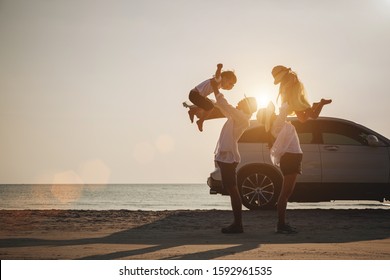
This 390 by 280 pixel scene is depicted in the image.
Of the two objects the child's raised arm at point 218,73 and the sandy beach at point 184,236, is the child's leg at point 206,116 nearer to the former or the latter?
the child's raised arm at point 218,73

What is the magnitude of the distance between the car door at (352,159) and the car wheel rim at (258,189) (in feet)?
3.68

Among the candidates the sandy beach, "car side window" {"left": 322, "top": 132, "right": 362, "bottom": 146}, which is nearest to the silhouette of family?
the sandy beach

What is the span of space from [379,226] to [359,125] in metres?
3.50

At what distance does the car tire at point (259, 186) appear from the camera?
38.8 feet

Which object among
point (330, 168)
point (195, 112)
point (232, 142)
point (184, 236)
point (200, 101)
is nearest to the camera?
point (200, 101)

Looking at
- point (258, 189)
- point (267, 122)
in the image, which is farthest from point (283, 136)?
point (258, 189)

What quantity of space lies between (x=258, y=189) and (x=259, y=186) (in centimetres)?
6

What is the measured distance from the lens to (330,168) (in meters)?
12.1

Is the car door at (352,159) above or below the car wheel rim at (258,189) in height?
above

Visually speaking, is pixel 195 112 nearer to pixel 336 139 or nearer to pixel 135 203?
pixel 336 139

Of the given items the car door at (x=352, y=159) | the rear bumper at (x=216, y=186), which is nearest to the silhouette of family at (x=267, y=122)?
the rear bumper at (x=216, y=186)

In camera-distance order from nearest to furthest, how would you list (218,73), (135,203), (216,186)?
(218,73)
(216,186)
(135,203)
